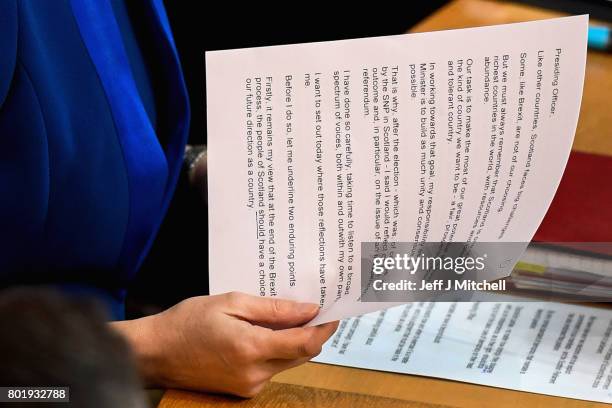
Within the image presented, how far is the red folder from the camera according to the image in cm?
95

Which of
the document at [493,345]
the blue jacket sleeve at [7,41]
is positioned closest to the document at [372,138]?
the document at [493,345]

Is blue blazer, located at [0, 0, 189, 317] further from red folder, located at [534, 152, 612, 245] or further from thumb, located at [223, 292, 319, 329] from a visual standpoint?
red folder, located at [534, 152, 612, 245]

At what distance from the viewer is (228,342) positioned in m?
0.77

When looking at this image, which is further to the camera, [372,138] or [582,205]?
[582,205]

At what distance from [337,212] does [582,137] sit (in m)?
0.53

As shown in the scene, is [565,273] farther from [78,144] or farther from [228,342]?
[78,144]

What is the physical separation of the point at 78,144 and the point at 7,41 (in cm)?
13

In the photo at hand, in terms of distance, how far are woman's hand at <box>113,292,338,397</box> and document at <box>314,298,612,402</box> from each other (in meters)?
0.09

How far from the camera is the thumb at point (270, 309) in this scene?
758 mm

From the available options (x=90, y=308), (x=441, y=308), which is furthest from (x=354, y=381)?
(x=90, y=308)

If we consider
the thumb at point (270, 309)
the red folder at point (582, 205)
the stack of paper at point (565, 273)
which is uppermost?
the thumb at point (270, 309)

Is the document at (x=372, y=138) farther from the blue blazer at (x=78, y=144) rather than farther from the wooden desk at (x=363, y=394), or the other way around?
the blue blazer at (x=78, y=144)

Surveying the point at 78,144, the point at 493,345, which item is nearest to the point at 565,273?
the point at 493,345

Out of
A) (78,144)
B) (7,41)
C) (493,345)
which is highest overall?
(7,41)
